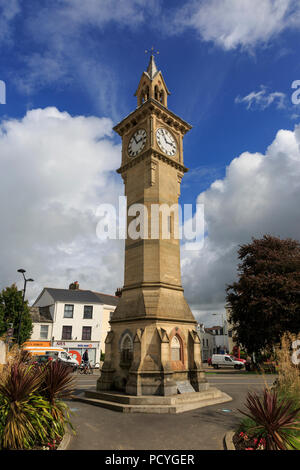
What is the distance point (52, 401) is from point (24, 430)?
1633 mm

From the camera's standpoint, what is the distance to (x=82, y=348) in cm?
4069

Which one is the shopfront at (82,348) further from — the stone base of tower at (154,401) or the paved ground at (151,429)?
the paved ground at (151,429)

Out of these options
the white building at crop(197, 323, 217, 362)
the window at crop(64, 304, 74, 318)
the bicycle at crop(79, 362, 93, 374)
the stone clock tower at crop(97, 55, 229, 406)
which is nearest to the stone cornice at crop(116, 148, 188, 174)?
the stone clock tower at crop(97, 55, 229, 406)

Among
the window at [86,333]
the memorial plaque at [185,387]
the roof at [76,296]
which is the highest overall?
the roof at [76,296]

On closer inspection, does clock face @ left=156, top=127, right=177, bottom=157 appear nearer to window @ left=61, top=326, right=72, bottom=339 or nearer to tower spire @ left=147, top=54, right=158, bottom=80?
tower spire @ left=147, top=54, right=158, bottom=80

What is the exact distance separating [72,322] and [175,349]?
96.1 feet

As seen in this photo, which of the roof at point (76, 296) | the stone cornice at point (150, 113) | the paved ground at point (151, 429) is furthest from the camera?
the roof at point (76, 296)

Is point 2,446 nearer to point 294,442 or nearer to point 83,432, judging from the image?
point 83,432

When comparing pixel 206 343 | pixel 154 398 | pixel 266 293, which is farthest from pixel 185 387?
pixel 206 343

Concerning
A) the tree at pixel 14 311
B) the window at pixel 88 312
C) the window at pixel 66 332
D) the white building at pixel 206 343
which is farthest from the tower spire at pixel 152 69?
the white building at pixel 206 343

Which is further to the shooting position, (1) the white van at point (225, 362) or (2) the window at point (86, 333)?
(2) the window at point (86, 333)

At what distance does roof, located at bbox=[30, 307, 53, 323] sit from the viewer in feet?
131

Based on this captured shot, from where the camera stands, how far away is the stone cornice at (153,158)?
59.6ft

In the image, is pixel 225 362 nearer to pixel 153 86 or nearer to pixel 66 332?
pixel 66 332
